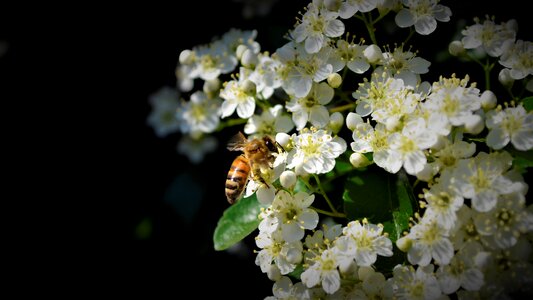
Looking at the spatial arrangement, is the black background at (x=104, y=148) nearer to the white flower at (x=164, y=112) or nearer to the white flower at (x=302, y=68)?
the white flower at (x=164, y=112)

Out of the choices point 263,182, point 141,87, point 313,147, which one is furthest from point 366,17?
point 141,87

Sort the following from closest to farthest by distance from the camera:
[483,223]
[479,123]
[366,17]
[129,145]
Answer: [483,223]
[479,123]
[366,17]
[129,145]

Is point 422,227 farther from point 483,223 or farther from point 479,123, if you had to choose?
point 479,123

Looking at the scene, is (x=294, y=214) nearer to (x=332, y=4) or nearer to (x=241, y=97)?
(x=241, y=97)

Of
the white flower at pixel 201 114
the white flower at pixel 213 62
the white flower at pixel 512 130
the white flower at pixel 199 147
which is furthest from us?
the white flower at pixel 199 147

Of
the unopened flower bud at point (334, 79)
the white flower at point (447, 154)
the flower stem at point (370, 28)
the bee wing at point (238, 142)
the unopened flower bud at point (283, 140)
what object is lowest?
the white flower at point (447, 154)

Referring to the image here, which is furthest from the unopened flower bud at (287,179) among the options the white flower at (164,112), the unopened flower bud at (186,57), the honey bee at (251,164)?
the white flower at (164,112)

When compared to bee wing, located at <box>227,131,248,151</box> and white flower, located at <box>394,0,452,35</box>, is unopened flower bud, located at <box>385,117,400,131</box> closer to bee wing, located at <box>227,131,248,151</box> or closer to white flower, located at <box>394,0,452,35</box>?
white flower, located at <box>394,0,452,35</box>
